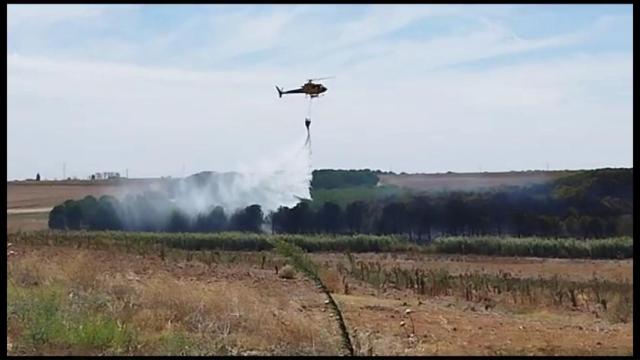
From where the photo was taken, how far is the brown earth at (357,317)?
48.0 ft

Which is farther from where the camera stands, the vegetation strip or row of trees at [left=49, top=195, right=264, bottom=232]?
row of trees at [left=49, top=195, right=264, bottom=232]

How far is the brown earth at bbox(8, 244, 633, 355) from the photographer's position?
14641 millimetres

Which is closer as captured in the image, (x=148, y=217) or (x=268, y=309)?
(x=268, y=309)

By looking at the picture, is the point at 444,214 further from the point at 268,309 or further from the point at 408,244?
the point at 268,309

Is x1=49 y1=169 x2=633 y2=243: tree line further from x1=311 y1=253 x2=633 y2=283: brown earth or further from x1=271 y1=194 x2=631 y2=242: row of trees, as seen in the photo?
x1=311 y1=253 x2=633 y2=283: brown earth

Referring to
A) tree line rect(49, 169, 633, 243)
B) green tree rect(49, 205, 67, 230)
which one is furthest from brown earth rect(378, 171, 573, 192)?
green tree rect(49, 205, 67, 230)

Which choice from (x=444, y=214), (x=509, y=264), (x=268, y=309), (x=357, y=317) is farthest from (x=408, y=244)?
(x=268, y=309)

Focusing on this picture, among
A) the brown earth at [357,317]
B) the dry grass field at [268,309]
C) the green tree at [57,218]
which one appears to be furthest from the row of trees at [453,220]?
the brown earth at [357,317]

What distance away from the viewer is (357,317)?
17.6m

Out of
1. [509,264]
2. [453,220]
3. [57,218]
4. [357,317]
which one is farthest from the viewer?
[453,220]

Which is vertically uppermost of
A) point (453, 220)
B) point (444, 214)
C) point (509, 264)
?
point (444, 214)

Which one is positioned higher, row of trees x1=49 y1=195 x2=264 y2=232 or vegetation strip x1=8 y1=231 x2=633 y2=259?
row of trees x1=49 y1=195 x2=264 y2=232

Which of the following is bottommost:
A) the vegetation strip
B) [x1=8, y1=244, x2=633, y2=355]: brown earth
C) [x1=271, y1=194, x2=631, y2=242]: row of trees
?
[x1=8, y1=244, x2=633, y2=355]: brown earth

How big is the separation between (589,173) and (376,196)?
10.6m
